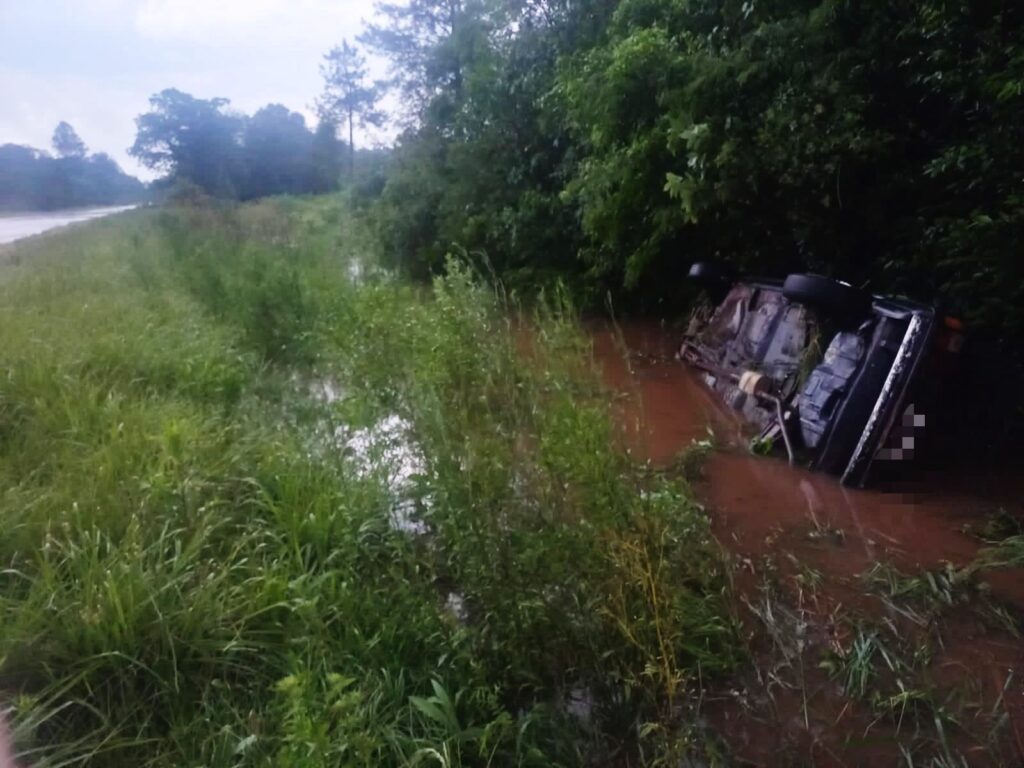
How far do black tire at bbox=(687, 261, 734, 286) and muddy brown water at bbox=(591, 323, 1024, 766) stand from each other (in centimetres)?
204

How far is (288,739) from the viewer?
2.18 m

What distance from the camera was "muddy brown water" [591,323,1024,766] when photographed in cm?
256

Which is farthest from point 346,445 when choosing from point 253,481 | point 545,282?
point 545,282

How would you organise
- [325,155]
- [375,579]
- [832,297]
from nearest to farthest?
1. [375,579]
2. [832,297]
3. [325,155]

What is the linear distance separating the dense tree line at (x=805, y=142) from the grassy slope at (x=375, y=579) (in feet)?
9.02

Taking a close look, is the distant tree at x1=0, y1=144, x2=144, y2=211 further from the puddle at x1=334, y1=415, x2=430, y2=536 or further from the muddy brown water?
the muddy brown water

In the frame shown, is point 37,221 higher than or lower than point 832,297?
lower

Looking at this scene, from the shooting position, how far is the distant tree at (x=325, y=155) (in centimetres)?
1134

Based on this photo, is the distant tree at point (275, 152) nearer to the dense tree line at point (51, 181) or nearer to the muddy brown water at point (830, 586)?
the dense tree line at point (51, 181)

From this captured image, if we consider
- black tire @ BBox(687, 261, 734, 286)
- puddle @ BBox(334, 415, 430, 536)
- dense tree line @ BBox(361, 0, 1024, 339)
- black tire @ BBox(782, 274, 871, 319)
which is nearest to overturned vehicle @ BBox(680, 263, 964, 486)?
black tire @ BBox(782, 274, 871, 319)

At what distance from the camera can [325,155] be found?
1173 cm

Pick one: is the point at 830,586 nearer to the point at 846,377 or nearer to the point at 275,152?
the point at 846,377

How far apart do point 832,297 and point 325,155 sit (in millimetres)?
8743

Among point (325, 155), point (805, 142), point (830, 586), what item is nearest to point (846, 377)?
point (830, 586)
